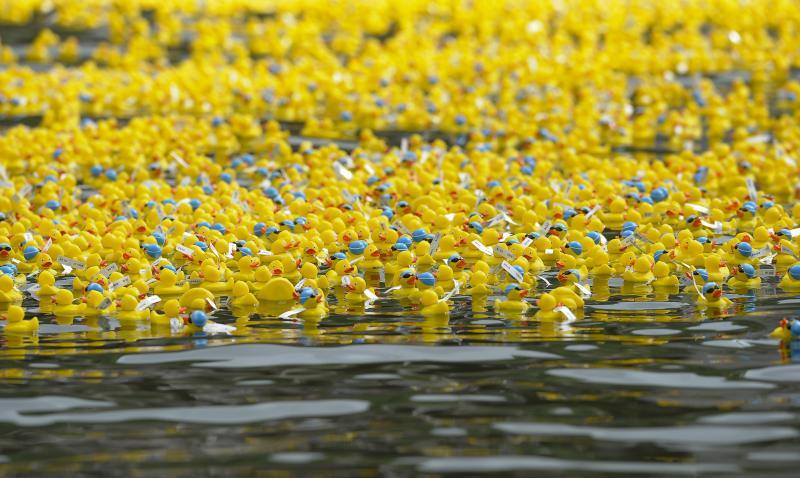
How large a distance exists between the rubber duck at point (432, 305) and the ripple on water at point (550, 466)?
2.64m

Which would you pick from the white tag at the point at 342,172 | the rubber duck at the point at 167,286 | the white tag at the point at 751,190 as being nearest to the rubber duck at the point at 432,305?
the rubber duck at the point at 167,286

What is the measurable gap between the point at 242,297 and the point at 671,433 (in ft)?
12.1

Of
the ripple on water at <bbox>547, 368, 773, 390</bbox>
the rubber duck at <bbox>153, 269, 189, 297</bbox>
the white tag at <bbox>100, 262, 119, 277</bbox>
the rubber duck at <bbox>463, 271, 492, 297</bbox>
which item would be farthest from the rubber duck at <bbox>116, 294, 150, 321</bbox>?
the ripple on water at <bbox>547, 368, 773, 390</bbox>

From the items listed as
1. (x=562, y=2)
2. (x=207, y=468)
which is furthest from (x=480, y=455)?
(x=562, y=2)

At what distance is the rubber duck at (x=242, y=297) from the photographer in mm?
8828

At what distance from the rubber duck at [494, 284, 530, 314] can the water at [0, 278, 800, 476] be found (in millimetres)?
122

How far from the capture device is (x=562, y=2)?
24375mm

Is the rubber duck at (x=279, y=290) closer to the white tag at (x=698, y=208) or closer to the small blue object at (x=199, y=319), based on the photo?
the small blue object at (x=199, y=319)

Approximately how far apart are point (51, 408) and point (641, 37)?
16.7m

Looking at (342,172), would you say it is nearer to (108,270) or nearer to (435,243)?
(435,243)

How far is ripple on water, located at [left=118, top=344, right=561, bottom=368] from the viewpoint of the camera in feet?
24.6

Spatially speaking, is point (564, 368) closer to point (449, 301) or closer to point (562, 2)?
point (449, 301)

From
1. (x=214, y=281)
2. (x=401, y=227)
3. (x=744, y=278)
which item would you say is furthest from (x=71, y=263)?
(x=744, y=278)

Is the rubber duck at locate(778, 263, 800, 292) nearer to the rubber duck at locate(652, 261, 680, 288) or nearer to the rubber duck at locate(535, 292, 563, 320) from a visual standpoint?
the rubber duck at locate(652, 261, 680, 288)
